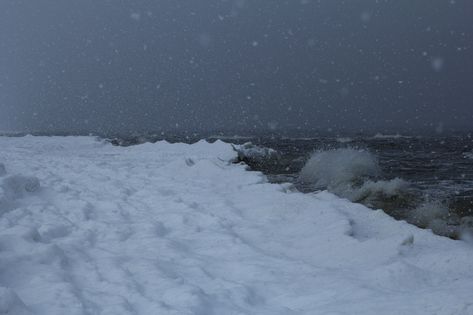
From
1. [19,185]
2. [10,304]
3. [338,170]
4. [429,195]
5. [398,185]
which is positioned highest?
[19,185]

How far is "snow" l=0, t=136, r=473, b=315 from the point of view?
11.2 feet

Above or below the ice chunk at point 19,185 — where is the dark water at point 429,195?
below

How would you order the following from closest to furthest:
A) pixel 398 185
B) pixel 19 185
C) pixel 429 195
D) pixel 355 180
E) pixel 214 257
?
pixel 214 257 → pixel 19 185 → pixel 398 185 → pixel 429 195 → pixel 355 180

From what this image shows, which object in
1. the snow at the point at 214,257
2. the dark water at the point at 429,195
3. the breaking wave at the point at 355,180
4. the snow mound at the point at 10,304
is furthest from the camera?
the breaking wave at the point at 355,180

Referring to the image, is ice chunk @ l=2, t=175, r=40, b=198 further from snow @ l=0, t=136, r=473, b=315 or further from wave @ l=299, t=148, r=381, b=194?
wave @ l=299, t=148, r=381, b=194

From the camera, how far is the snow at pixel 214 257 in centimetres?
341

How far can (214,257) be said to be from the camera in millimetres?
4785

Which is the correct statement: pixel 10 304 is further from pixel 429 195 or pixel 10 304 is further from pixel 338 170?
pixel 338 170

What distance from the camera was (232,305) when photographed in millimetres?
3496

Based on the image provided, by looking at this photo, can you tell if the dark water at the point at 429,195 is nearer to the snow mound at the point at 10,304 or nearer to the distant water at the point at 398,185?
the distant water at the point at 398,185

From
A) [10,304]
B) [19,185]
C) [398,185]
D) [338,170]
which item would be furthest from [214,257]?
[338,170]

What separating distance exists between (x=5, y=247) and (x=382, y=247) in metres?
3.83

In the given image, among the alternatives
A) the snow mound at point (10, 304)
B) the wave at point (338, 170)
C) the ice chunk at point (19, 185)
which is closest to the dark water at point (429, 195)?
the wave at point (338, 170)

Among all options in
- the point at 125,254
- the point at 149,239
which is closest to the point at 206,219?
the point at 149,239
